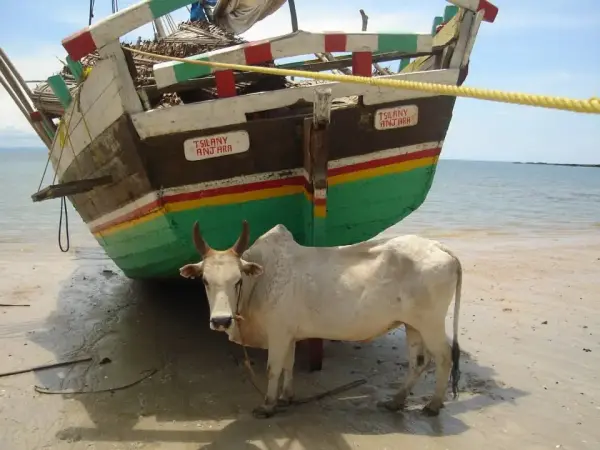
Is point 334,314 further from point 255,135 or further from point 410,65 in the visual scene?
point 410,65

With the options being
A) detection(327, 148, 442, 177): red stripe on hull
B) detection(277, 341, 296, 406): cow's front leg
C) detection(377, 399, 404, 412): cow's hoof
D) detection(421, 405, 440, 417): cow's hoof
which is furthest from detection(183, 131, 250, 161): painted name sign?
detection(421, 405, 440, 417): cow's hoof

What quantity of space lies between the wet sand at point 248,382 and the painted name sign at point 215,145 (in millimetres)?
2014

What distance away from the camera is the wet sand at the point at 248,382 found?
164 inches

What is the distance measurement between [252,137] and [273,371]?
6.32 ft

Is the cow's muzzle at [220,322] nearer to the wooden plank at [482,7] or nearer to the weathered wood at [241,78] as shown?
the weathered wood at [241,78]

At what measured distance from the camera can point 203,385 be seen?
500cm

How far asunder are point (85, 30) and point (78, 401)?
117 inches

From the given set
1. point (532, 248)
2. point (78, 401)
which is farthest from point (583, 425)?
point (532, 248)

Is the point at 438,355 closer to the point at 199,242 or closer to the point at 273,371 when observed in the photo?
the point at 273,371

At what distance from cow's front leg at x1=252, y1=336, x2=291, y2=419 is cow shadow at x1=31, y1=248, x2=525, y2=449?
0.29 ft

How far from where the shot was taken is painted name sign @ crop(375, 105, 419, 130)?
504cm

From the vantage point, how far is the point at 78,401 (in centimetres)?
470

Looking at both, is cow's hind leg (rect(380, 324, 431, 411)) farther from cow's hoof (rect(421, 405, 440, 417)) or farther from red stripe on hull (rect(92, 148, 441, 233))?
red stripe on hull (rect(92, 148, 441, 233))

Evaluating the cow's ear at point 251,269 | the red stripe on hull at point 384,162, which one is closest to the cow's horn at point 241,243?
the cow's ear at point 251,269
